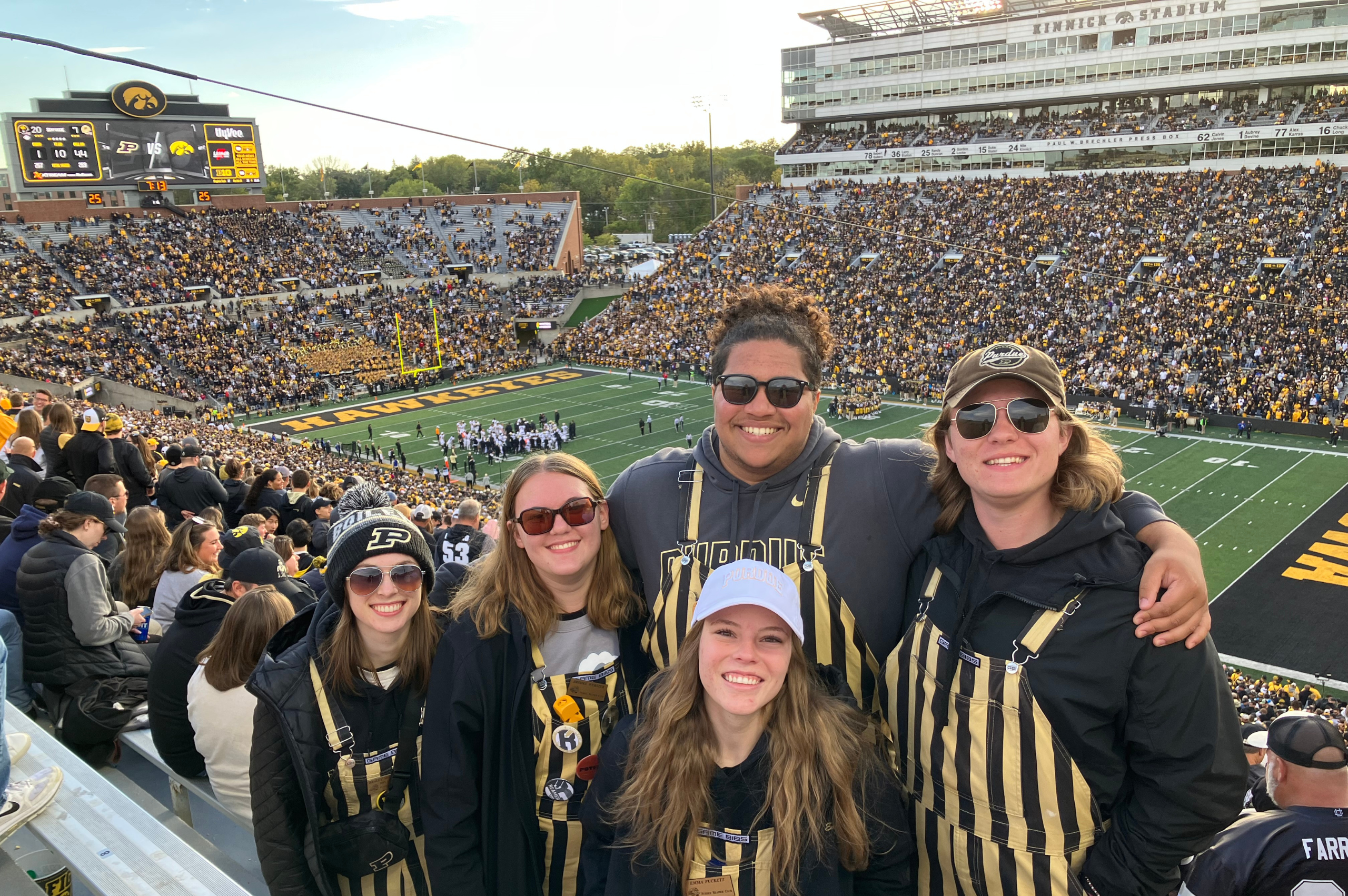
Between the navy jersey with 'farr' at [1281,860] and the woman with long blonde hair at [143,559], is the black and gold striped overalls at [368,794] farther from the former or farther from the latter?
the woman with long blonde hair at [143,559]

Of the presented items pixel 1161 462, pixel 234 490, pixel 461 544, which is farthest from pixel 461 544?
pixel 1161 462

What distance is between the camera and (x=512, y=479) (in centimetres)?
279

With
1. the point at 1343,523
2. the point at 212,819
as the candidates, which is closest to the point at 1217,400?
the point at 1343,523

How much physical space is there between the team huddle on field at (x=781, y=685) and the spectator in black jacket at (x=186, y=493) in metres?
5.27

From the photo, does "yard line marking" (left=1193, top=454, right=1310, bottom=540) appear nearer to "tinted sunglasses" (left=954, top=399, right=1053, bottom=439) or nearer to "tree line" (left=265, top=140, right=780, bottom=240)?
"tinted sunglasses" (left=954, top=399, right=1053, bottom=439)

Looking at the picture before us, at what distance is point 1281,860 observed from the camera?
8.63ft

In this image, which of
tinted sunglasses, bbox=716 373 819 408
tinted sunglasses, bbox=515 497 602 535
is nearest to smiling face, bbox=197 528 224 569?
tinted sunglasses, bbox=515 497 602 535

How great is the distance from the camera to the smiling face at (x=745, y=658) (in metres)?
2.11

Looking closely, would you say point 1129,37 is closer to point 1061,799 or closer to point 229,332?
point 229,332

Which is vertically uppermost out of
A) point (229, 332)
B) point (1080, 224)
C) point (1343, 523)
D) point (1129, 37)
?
point (1129, 37)

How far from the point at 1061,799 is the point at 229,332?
43686 millimetres

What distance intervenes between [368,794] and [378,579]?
66cm

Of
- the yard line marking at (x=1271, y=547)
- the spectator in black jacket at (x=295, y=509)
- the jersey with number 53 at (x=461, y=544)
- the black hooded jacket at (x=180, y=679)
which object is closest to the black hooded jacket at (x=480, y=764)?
the black hooded jacket at (x=180, y=679)

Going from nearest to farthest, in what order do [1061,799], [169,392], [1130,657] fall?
[1130,657] < [1061,799] < [169,392]
